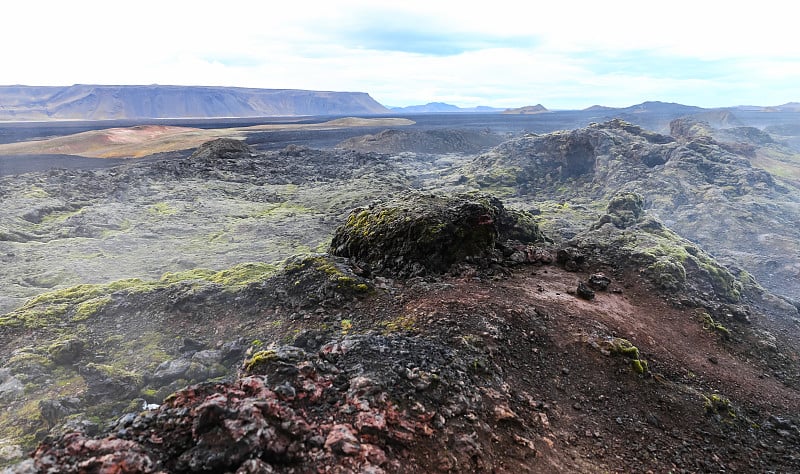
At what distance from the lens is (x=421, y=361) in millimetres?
8453

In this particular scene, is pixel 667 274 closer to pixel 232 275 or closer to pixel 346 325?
pixel 346 325

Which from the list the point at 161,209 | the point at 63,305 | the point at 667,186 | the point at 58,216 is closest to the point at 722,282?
the point at 667,186

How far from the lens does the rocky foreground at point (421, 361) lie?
626 centimetres

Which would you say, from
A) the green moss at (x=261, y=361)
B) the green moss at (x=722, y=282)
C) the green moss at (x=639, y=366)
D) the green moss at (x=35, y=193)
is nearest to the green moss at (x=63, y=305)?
the green moss at (x=261, y=361)

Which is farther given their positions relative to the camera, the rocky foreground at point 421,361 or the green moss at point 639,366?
the green moss at point 639,366

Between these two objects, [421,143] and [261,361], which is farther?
[421,143]

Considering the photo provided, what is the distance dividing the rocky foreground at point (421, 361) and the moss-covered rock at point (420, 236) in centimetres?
8

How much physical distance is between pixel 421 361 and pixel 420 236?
7.55m

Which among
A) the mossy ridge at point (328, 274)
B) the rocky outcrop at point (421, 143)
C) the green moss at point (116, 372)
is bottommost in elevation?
the green moss at point (116, 372)

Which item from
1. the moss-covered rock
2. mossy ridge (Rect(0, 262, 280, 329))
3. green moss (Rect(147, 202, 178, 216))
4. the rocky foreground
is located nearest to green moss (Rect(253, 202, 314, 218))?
green moss (Rect(147, 202, 178, 216))

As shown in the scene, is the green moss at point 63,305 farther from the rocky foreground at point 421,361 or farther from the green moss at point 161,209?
the green moss at point 161,209

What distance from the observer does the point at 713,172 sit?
39906 millimetres

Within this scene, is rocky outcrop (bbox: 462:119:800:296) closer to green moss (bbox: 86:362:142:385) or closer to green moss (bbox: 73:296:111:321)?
green moss (bbox: 86:362:142:385)

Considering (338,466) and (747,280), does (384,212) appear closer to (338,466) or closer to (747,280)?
(338,466)
